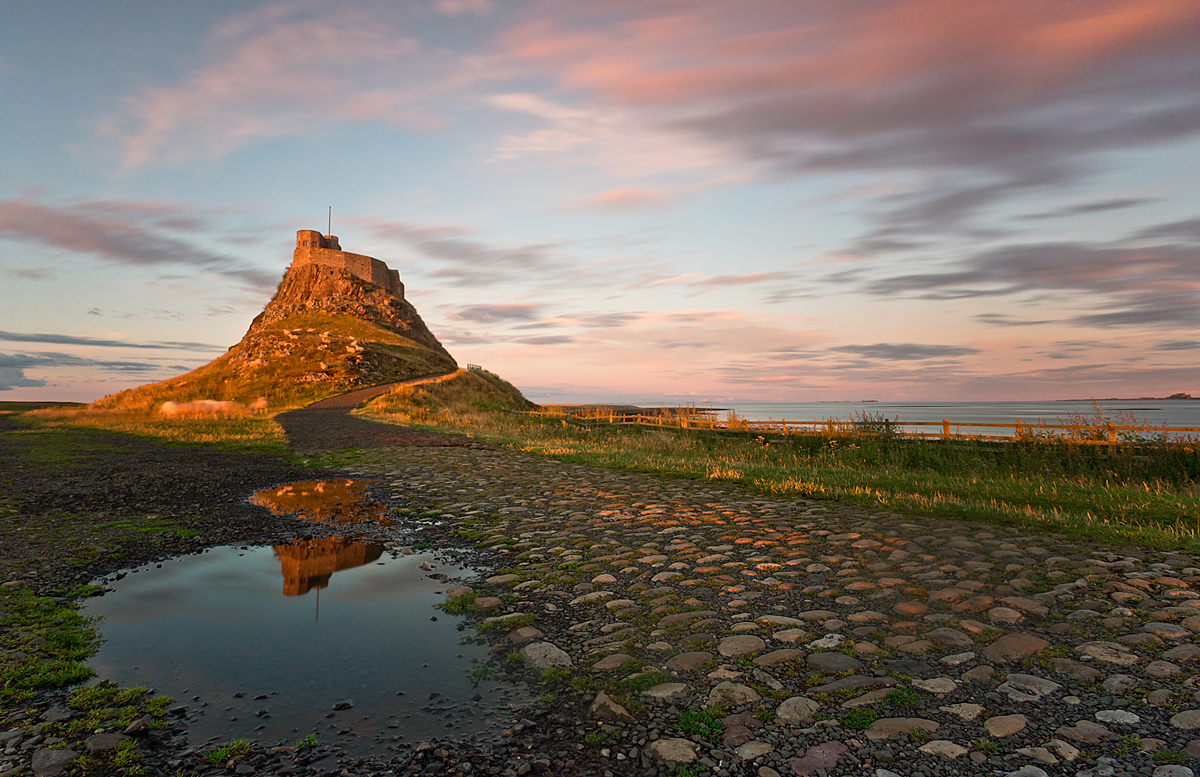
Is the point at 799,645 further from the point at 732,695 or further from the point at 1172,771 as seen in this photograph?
the point at 1172,771

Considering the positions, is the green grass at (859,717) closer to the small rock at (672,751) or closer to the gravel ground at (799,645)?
the gravel ground at (799,645)

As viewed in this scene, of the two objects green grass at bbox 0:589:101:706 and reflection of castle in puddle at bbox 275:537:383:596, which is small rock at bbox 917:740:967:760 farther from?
reflection of castle in puddle at bbox 275:537:383:596

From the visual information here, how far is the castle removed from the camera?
95.1 meters

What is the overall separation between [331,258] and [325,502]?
317 ft

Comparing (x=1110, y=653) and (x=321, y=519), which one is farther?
(x=321, y=519)

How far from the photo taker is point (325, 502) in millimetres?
10469

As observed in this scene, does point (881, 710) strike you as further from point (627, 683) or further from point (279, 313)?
point (279, 313)

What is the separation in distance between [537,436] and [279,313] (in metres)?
77.7

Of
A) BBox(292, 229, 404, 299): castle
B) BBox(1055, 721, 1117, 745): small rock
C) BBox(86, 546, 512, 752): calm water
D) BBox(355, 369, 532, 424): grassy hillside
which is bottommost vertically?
BBox(86, 546, 512, 752): calm water

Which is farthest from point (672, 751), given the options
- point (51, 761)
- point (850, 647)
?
point (51, 761)

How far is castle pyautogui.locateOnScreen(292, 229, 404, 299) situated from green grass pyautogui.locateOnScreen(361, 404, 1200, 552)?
86.6 m

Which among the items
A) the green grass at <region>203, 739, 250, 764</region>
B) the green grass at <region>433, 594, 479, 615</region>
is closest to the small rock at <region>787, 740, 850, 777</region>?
the green grass at <region>203, 739, 250, 764</region>

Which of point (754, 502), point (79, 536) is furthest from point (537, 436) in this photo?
point (79, 536)

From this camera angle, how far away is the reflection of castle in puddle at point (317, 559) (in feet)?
20.4
